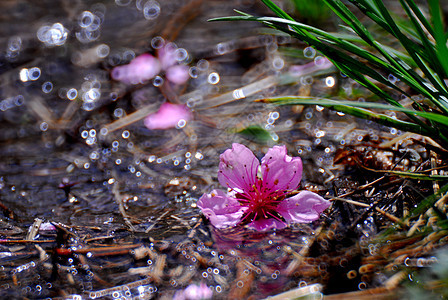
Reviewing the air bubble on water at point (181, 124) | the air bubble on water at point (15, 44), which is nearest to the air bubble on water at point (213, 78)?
the air bubble on water at point (181, 124)

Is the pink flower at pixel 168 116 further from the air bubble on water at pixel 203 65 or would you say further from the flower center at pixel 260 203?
the flower center at pixel 260 203

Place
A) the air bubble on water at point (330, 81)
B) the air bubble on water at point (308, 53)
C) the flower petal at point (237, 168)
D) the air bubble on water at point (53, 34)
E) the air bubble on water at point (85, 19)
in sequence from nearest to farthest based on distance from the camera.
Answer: the flower petal at point (237, 168) < the air bubble on water at point (330, 81) < the air bubble on water at point (308, 53) < the air bubble on water at point (53, 34) < the air bubble on water at point (85, 19)

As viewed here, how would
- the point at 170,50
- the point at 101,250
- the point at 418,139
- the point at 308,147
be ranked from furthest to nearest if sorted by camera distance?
the point at 170,50, the point at 308,147, the point at 418,139, the point at 101,250

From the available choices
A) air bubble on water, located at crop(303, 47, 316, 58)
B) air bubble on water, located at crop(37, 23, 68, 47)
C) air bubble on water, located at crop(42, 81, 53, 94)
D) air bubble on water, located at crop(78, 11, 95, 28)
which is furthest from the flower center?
air bubble on water, located at crop(78, 11, 95, 28)

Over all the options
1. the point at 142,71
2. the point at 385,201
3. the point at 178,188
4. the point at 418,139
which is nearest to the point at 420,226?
the point at 385,201

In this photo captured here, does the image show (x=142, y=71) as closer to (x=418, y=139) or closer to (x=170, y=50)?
(x=170, y=50)

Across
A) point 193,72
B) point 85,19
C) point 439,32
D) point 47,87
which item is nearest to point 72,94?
point 47,87

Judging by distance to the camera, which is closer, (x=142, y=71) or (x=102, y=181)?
(x=102, y=181)
